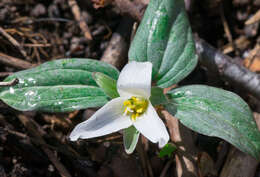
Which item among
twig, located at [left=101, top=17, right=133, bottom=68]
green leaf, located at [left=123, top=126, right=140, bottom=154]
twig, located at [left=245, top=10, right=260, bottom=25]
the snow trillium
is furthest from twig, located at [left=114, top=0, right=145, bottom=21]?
twig, located at [left=245, top=10, right=260, bottom=25]

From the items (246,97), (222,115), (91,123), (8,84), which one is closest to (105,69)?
(91,123)

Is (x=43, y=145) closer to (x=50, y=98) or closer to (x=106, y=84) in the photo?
(x=50, y=98)

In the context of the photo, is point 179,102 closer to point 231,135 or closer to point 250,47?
point 231,135

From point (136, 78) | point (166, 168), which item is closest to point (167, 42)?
point (136, 78)

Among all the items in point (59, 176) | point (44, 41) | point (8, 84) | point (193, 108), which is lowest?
point (59, 176)

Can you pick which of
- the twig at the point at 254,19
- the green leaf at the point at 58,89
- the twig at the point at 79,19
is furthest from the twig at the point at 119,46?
the twig at the point at 254,19

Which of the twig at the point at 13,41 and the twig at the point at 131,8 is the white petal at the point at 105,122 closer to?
the twig at the point at 131,8

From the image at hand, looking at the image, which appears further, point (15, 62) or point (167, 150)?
point (15, 62)
